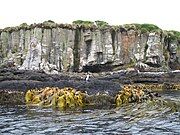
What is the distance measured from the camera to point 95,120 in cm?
2252

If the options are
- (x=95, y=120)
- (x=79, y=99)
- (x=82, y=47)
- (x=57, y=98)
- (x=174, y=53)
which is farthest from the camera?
(x=174, y=53)

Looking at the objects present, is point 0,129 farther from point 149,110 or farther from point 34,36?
point 34,36

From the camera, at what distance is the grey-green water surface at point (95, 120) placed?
19.1 m

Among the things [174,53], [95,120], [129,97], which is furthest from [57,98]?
[174,53]

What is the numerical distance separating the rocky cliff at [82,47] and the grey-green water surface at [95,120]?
4701 centimetres

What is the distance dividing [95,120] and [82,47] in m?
58.0

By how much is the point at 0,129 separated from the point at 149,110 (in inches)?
421

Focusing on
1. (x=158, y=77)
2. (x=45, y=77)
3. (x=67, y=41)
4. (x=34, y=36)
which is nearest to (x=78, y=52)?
(x=67, y=41)

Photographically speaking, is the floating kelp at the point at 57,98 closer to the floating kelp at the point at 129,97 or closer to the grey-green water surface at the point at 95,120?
the grey-green water surface at the point at 95,120

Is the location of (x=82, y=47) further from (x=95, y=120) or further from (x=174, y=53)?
(x=95, y=120)

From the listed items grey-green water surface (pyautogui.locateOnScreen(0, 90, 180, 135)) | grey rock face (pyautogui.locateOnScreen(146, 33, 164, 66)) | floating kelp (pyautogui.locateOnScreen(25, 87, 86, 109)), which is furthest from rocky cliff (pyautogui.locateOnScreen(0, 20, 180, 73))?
grey-green water surface (pyautogui.locateOnScreen(0, 90, 180, 135))

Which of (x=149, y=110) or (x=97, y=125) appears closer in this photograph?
(x=97, y=125)

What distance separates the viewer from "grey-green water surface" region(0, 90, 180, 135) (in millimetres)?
19125

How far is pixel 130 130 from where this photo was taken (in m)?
19.0
